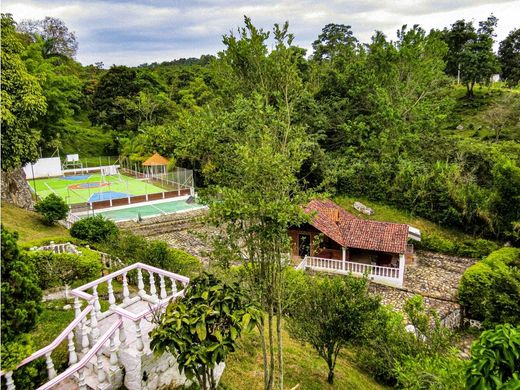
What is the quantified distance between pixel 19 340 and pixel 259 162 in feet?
12.4

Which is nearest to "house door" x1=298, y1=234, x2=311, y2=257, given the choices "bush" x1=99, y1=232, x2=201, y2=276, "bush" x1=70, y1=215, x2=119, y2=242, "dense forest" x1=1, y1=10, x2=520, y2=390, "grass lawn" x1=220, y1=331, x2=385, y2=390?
"dense forest" x1=1, y1=10, x2=520, y2=390

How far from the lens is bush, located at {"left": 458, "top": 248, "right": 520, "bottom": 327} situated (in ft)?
35.4

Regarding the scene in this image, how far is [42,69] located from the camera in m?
33.6

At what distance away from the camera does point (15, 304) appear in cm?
408

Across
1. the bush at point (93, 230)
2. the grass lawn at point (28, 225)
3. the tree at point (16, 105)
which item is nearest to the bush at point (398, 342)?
the bush at point (93, 230)

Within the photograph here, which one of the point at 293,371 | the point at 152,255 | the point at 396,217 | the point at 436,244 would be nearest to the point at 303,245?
the point at 436,244

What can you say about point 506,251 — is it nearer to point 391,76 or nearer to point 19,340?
point 391,76

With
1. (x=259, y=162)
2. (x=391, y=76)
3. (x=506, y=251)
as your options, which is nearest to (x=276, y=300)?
(x=259, y=162)

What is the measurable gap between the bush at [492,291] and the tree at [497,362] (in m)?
9.65

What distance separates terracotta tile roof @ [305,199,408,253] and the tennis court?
1016 cm

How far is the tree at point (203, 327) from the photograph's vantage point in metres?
4.23

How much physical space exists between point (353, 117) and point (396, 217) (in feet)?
34.2

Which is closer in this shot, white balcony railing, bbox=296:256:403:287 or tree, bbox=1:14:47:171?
tree, bbox=1:14:47:171

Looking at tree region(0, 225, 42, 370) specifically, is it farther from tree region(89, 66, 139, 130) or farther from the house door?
tree region(89, 66, 139, 130)
